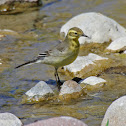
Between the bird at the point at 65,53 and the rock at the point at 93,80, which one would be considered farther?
the bird at the point at 65,53

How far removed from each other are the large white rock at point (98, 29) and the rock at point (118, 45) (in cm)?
85

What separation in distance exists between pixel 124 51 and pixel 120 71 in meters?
1.42

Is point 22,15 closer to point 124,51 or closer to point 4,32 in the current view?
point 4,32

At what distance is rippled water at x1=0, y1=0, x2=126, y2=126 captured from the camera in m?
7.12

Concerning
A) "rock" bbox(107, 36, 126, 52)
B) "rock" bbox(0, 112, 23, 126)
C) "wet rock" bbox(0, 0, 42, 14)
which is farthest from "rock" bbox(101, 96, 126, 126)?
"wet rock" bbox(0, 0, 42, 14)

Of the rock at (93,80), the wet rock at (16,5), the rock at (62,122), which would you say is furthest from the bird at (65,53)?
the wet rock at (16,5)

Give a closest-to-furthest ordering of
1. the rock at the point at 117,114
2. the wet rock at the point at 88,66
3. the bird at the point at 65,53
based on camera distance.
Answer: the rock at the point at 117,114, the bird at the point at 65,53, the wet rock at the point at 88,66

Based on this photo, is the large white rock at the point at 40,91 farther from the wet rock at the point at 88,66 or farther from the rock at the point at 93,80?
the wet rock at the point at 88,66

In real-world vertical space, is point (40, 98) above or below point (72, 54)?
below

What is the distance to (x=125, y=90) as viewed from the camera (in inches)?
314

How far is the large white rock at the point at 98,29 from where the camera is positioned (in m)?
11.6

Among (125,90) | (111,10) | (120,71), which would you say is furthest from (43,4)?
(125,90)

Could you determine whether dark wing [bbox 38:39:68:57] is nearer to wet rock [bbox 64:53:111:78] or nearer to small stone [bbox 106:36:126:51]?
wet rock [bbox 64:53:111:78]

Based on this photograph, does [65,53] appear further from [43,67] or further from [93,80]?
[43,67]
